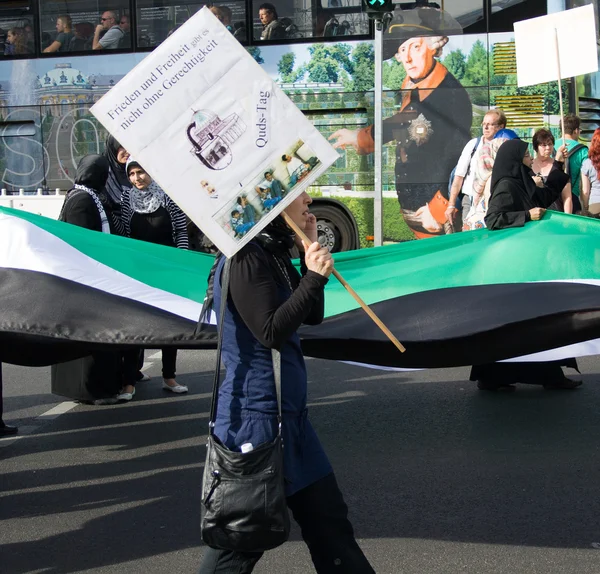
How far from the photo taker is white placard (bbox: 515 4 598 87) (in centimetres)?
743

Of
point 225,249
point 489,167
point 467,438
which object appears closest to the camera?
point 225,249

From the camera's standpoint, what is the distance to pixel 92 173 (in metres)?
6.31

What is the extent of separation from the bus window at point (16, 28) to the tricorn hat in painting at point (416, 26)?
17.5 feet

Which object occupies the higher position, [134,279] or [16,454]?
[134,279]

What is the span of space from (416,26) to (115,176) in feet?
24.2

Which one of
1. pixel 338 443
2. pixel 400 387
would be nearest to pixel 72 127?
pixel 400 387

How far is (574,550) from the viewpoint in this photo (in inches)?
162

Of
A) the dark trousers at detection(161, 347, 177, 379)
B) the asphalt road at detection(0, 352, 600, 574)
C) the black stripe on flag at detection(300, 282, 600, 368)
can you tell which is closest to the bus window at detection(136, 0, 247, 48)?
the dark trousers at detection(161, 347, 177, 379)

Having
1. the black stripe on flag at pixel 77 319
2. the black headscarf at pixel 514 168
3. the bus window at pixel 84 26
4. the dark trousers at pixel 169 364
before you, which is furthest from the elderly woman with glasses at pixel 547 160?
the bus window at pixel 84 26

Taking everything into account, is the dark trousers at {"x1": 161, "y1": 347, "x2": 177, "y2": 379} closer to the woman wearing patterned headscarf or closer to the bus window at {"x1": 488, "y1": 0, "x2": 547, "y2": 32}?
the woman wearing patterned headscarf

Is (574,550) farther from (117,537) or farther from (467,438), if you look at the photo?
(117,537)

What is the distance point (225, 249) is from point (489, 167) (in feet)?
20.1

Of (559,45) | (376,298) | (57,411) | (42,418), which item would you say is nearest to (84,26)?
(559,45)

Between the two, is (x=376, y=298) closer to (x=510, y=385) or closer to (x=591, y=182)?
(x=510, y=385)
